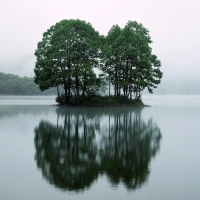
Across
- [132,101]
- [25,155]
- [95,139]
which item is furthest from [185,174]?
[132,101]

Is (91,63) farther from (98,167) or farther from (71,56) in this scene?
(98,167)

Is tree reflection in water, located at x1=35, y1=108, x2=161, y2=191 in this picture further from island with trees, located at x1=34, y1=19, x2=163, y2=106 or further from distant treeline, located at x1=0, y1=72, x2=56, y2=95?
distant treeline, located at x1=0, y1=72, x2=56, y2=95

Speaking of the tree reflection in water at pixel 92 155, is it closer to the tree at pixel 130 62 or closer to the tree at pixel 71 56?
the tree at pixel 71 56

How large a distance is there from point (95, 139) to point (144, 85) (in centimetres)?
3533

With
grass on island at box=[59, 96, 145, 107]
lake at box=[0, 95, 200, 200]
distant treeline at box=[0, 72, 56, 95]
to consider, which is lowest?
lake at box=[0, 95, 200, 200]

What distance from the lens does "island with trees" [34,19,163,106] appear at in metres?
48.1

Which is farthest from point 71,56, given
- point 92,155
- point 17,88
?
point 17,88

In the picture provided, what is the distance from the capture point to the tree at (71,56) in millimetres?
47562

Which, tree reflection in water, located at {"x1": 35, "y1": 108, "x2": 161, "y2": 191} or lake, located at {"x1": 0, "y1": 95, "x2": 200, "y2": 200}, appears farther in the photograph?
tree reflection in water, located at {"x1": 35, "y1": 108, "x2": 161, "y2": 191}

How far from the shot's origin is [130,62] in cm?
5050

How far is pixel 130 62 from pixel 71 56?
965cm

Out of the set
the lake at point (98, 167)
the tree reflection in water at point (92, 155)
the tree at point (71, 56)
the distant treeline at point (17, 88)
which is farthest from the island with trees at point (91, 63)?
the distant treeline at point (17, 88)

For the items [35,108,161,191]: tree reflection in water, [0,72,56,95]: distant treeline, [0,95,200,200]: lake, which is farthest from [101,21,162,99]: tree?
[0,72,56,95]: distant treeline

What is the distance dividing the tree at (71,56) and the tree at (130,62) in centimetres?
265
